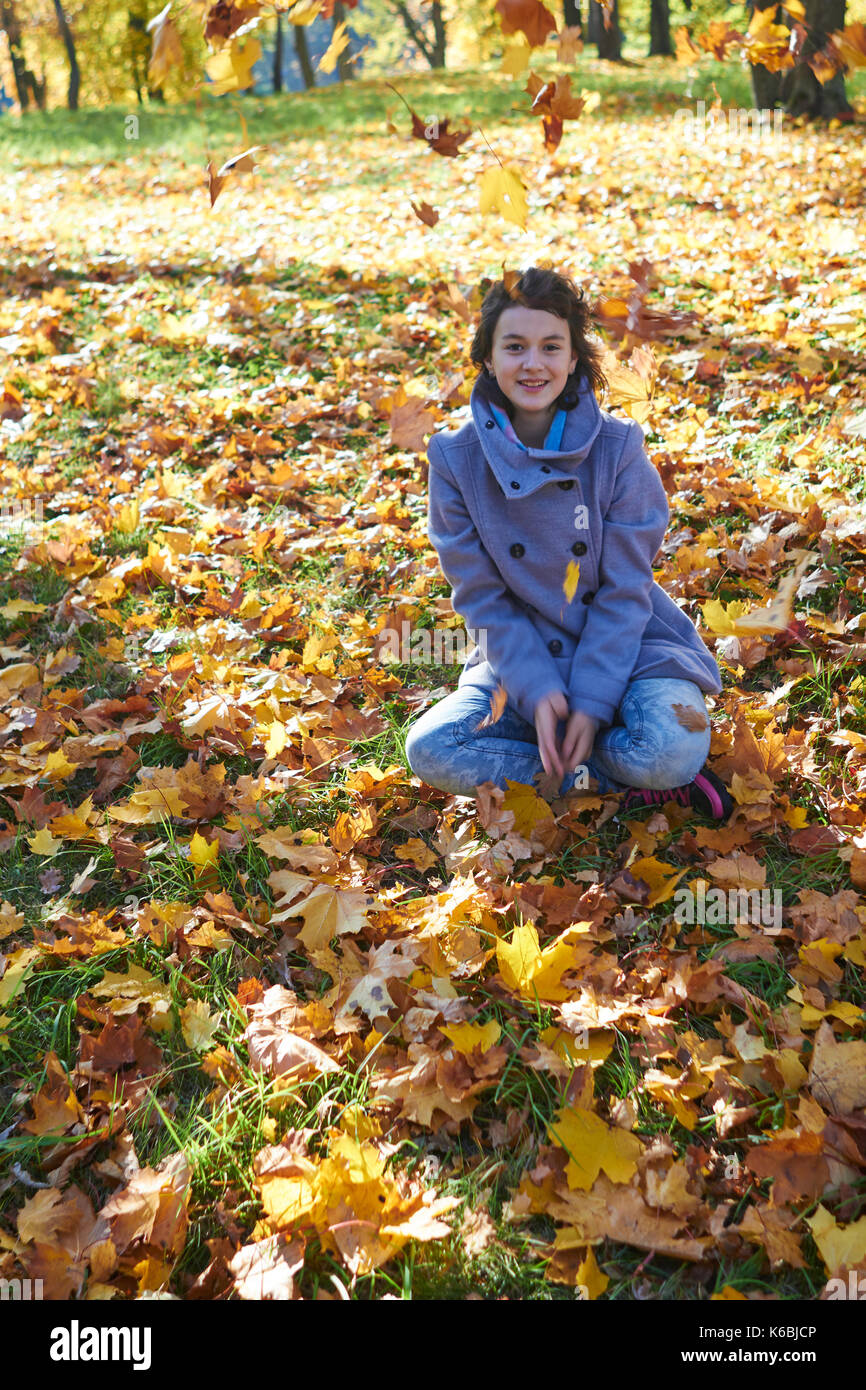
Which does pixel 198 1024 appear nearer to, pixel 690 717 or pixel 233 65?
pixel 690 717

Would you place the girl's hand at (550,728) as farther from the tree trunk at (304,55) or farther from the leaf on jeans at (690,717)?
the tree trunk at (304,55)

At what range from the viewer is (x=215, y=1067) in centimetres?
193

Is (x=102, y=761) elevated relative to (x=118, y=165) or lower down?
lower down

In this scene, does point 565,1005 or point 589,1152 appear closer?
point 589,1152

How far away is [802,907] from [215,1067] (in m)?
1.33

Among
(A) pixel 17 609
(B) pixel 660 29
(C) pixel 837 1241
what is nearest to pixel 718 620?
(C) pixel 837 1241

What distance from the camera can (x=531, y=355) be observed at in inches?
93.0

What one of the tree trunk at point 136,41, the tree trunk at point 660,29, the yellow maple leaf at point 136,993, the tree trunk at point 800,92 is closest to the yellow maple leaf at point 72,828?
the yellow maple leaf at point 136,993

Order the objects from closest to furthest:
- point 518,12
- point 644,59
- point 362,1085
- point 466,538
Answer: point 518,12 → point 362,1085 → point 466,538 → point 644,59

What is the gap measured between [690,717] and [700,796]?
0.22 metres

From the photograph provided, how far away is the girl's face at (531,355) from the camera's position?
7.72 feet

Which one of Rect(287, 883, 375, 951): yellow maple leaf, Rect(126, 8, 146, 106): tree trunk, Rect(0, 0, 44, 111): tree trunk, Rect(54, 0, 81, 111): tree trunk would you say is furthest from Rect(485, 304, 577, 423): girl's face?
Rect(0, 0, 44, 111): tree trunk

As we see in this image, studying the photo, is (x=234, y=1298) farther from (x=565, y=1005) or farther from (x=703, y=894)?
(x=703, y=894)

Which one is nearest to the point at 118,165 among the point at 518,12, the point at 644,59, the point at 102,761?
the point at 644,59
